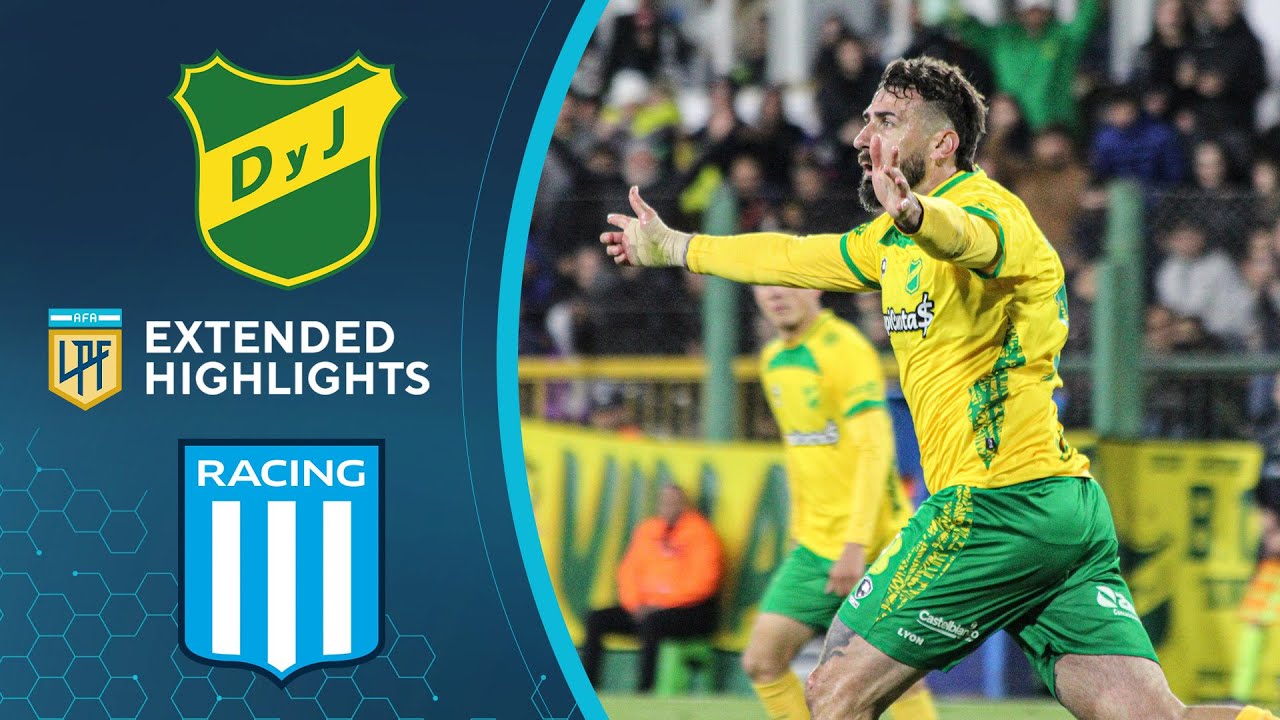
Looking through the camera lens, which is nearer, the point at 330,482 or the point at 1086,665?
the point at 1086,665

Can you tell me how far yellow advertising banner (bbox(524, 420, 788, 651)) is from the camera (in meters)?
7.46

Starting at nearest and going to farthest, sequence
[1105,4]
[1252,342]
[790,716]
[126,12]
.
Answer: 1. [126,12]
2. [790,716]
3. [1252,342]
4. [1105,4]

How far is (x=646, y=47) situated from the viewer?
29.9ft

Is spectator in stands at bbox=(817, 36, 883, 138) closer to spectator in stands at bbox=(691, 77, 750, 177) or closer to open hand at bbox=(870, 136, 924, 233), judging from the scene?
spectator in stands at bbox=(691, 77, 750, 177)

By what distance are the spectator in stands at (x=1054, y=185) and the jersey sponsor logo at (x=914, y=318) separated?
3621mm

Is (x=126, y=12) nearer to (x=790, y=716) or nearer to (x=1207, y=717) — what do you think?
(x=790, y=716)

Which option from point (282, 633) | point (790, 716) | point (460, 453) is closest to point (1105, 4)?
point (790, 716)

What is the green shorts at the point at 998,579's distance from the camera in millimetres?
4086

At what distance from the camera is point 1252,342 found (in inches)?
295

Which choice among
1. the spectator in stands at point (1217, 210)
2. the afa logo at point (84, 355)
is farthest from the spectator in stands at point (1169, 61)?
the afa logo at point (84, 355)

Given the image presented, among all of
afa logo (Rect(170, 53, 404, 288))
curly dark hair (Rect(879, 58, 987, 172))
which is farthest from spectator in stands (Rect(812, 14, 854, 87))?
curly dark hair (Rect(879, 58, 987, 172))

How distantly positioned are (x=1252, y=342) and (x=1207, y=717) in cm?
386

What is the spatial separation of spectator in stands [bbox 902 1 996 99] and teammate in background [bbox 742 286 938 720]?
2628 mm

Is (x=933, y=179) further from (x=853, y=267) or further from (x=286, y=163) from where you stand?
(x=286, y=163)
